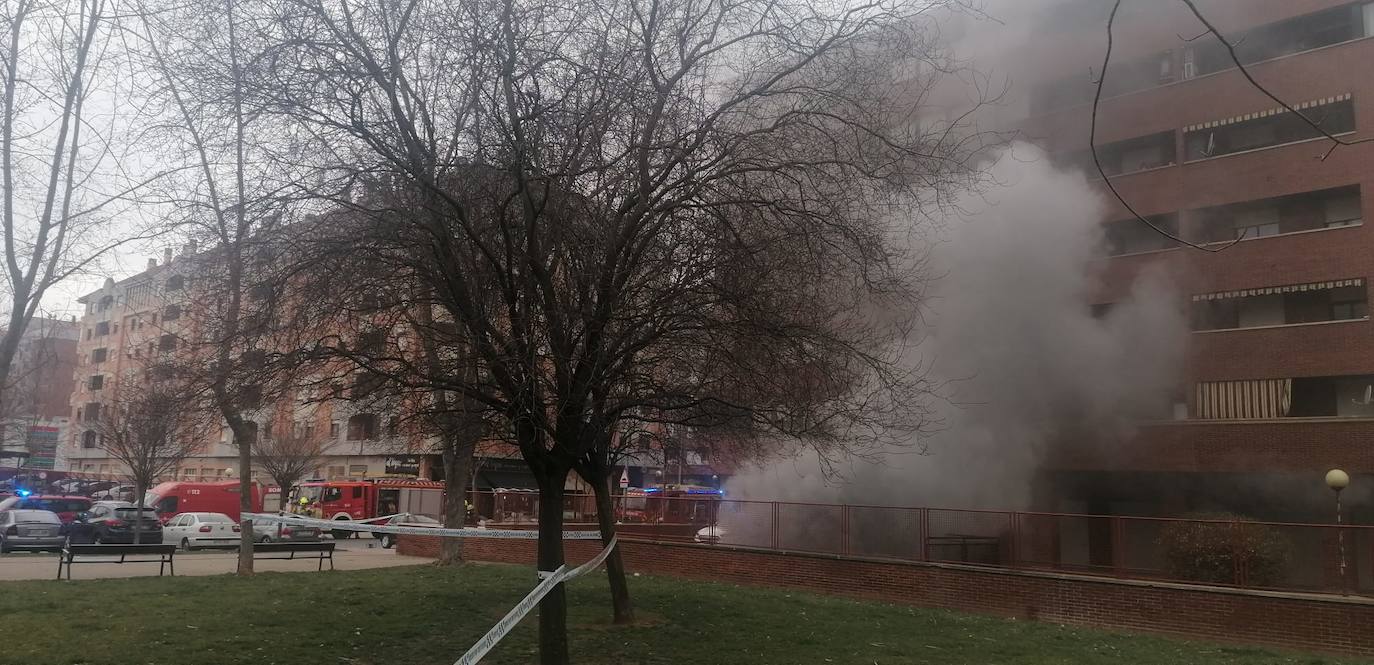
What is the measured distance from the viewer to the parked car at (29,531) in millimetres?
22703

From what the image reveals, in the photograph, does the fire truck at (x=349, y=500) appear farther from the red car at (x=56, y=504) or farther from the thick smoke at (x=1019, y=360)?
the thick smoke at (x=1019, y=360)

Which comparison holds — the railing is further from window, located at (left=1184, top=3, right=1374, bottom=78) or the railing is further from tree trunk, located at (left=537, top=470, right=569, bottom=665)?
window, located at (left=1184, top=3, right=1374, bottom=78)

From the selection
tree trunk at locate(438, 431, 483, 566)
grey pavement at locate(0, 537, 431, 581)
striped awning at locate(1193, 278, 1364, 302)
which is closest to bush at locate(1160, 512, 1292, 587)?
striped awning at locate(1193, 278, 1364, 302)

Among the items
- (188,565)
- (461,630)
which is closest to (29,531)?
(188,565)

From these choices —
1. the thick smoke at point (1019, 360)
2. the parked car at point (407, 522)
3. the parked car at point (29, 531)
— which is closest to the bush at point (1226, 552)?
Result: the thick smoke at point (1019, 360)

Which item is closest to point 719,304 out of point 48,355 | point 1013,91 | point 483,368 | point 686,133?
point 686,133

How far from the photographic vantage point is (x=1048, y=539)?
49.6ft

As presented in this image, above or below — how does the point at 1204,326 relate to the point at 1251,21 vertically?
below

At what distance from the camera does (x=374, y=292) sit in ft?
26.2

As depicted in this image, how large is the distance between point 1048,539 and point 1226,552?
257 centimetres

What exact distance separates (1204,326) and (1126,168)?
197 inches

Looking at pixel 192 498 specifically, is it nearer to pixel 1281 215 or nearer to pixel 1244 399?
pixel 1244 399

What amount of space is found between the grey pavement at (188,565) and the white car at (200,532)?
3.56 metres

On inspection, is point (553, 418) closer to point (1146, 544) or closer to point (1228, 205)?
point (1146, 544)
